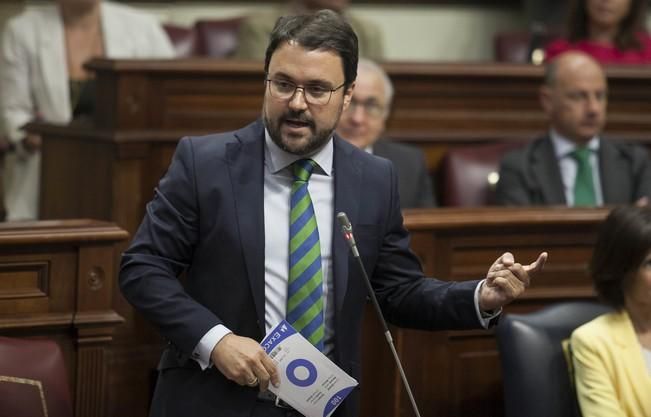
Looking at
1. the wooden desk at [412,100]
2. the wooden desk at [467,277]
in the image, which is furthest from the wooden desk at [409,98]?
the wooden desk at [467,277]

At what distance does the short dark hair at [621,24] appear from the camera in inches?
203

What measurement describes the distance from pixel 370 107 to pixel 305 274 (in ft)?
6.39

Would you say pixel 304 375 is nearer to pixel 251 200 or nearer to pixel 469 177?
pixel 251 200

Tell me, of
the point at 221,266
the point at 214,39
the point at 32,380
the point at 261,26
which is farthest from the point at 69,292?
the point at 214,39

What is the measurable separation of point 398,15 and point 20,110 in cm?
260

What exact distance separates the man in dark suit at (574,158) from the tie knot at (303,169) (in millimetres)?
2009

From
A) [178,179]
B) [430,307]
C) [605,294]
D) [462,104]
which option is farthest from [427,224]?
[462,104]

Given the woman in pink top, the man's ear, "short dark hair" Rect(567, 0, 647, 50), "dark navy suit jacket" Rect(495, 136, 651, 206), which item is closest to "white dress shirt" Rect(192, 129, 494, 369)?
"dark navy suit jacket" Rect(495, 136, 651, 206)

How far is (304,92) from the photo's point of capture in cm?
220

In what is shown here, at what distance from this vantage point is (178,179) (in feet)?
7.36

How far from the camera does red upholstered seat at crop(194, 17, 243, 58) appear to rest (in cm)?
567

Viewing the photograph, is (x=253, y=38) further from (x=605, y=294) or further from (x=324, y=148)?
(x=324, y=148)

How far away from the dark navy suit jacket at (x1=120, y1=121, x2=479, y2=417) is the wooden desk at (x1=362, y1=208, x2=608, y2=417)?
0.70 m

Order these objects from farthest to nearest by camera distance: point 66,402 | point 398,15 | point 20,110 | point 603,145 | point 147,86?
point 398,15 → point 20,110 → point 603,145 → point 147,86 → point 66,402
